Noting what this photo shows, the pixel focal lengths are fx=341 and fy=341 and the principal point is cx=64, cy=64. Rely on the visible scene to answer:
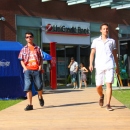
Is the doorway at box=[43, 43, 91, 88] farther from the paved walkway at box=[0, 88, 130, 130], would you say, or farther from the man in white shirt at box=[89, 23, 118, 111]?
the paved walkway at box=[0, 88, 130, 130]

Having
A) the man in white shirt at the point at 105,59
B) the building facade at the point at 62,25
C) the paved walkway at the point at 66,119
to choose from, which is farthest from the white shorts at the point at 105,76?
the building facade at the point at 62,25

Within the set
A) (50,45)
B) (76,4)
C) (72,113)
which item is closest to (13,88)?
(72,113)

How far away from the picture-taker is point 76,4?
23.6 meters

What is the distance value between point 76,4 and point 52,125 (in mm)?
18422

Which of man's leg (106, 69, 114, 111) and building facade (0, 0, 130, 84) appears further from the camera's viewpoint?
building facade (0, 0, 130, 84)

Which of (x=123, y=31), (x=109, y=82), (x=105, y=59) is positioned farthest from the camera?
(x=123, y=31)

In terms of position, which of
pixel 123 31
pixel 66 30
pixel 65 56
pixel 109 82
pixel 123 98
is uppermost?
pixel 123 31

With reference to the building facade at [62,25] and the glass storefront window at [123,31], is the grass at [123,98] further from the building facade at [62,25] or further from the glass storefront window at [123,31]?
the glass storefront window at [123,31]

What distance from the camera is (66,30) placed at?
2334 cm

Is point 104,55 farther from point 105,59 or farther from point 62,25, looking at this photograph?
point 62,25

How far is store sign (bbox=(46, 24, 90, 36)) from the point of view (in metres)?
22.4

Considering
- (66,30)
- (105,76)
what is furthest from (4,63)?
(66,30)

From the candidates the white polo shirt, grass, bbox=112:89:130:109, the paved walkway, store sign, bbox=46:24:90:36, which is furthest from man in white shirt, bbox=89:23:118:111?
store sign, bbox=46:24:90:36

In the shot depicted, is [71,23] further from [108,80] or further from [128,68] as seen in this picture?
[108,80]
